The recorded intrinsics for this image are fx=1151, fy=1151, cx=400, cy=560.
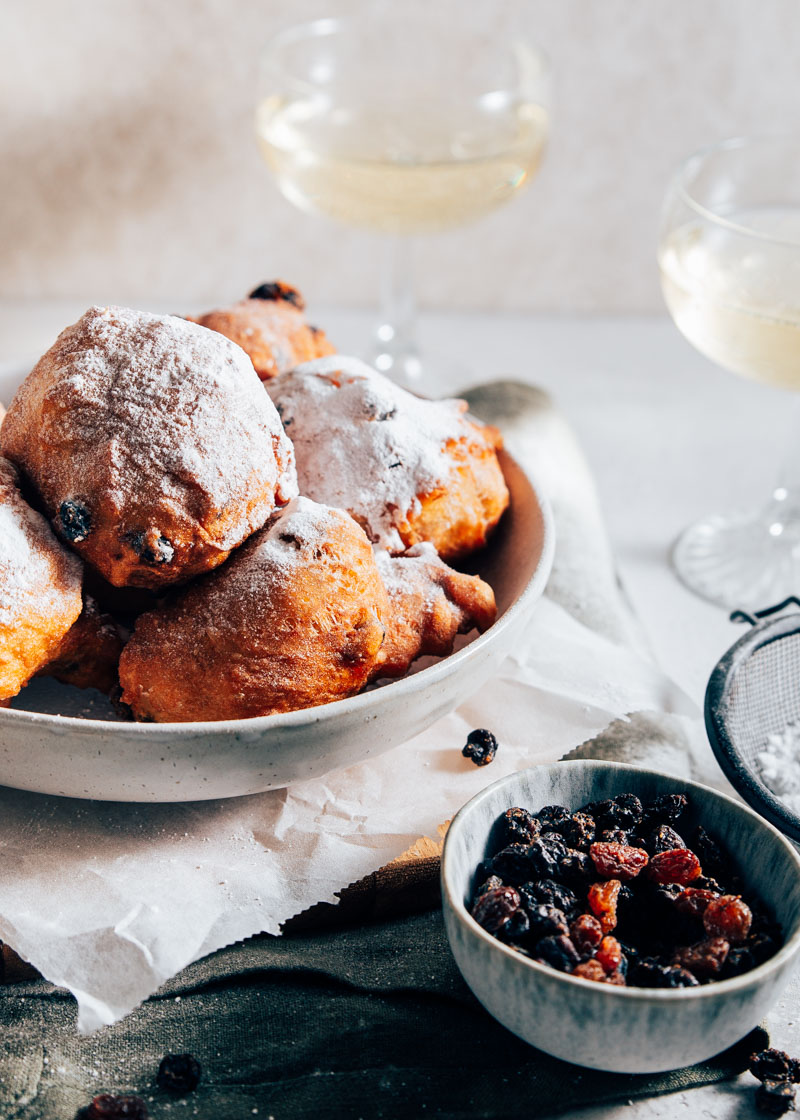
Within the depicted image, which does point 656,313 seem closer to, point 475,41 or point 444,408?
point 475,41

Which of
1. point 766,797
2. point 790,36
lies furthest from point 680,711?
point 790,36

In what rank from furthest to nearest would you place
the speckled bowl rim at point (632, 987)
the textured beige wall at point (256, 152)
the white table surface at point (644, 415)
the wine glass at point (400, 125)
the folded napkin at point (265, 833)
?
the textured beige wall at point (256, 152) → the wine glass at point (400, 125) → the white table surface at point (644, 415) → the folded napkin at point (265, 833) → the speckled bowl rim at point (632, 987)

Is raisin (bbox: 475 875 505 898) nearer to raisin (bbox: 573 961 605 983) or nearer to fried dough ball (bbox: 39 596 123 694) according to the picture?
raisin (bbox: 573 961 605 983)

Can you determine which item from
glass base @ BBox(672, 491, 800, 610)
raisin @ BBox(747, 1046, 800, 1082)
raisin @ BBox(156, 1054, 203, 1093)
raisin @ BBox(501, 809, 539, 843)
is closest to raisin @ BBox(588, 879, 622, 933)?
raisin @ BBox(501, 809, 539, 843)

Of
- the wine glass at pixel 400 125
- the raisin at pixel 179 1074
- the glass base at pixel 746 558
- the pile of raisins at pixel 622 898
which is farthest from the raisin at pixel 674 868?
the wine glass at pixel 400 125

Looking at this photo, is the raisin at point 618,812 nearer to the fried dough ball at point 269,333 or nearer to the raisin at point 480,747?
the raisin at point 480,747

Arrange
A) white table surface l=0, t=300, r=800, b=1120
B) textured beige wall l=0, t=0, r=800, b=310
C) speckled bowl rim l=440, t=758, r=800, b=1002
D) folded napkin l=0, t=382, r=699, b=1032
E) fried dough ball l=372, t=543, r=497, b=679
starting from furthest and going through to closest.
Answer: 1. textured beige wall l=0, t=0, r=800, b=310
2. white table surface l=0, t=300, r=800, b=1120
3. fried dough ball l=372, t=543, r=497, b=679
4. folded napkin l=0, t=382, r=699, b=1032
5. speckled bowl rim l=440, t=758, r=800, b=1002
